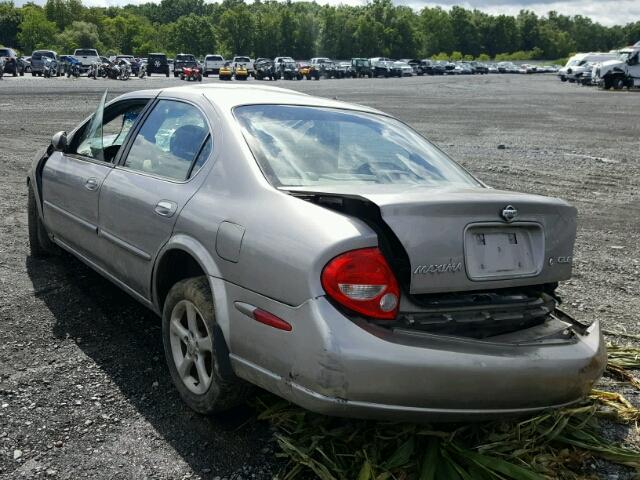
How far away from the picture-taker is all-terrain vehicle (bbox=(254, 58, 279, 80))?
2322 inches

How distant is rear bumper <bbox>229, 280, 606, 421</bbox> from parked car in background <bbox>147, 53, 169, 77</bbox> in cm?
6071

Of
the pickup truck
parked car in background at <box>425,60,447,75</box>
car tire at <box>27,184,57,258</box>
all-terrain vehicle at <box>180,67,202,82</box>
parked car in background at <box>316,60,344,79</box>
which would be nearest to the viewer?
car tire at <box>27,184,57,258</box>

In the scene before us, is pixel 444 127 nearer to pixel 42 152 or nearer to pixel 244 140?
pixel 42 152

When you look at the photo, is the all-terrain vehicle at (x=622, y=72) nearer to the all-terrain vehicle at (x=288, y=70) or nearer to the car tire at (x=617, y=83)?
the car tire at (x=617, y=83)

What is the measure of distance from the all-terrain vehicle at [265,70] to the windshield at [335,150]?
56.5 metres

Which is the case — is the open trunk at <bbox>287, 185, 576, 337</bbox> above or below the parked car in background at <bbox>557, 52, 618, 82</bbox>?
below

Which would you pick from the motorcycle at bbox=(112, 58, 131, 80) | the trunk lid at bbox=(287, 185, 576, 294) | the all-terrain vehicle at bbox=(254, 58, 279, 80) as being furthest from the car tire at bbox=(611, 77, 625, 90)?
the trunk lid at bbox=(287, 185, 576, 294)

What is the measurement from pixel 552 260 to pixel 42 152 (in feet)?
13.7

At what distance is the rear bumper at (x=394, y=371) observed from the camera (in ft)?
8.66

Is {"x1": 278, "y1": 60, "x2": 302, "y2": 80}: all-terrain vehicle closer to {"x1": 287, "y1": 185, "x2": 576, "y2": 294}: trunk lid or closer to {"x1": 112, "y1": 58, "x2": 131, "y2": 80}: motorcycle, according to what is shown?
{"x1": 112, "y1": 58, "x2": 131, "y2": 80}: motorcycle

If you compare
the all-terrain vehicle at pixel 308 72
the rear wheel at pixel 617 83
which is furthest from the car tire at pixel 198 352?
the all-terrain vehicle at pixel 308 72

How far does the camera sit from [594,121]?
2233cm

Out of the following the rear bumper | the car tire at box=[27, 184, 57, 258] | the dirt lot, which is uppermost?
the rear bumper

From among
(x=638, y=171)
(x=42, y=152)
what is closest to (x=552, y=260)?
(x=42, y=152)
